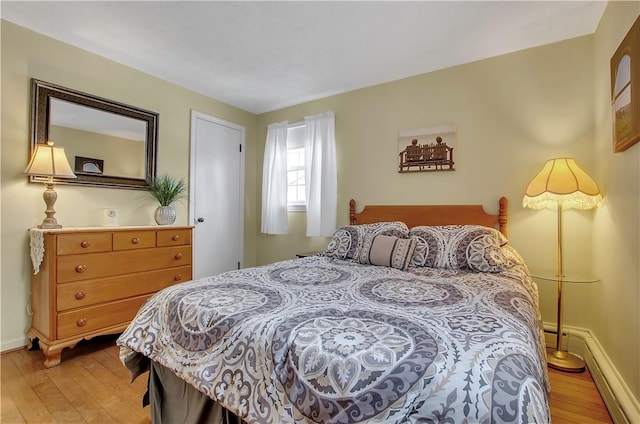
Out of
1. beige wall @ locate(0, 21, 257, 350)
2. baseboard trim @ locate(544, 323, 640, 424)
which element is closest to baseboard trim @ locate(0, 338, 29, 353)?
beige wall @ locate(0, 21, 257, 350)

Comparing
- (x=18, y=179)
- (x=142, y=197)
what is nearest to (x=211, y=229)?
(x=142, y=197)

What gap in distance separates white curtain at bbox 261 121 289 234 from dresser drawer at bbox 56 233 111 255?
1772 mm

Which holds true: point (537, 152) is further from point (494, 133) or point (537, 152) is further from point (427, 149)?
point (427, 149)

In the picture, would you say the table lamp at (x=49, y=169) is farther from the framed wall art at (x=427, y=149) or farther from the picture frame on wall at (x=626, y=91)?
the picture frame on wall at (x=626, y=91)

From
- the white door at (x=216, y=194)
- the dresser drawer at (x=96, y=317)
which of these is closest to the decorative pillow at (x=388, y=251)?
the dresser drawer at (x=96, y=317)

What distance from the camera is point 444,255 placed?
7.05 ft

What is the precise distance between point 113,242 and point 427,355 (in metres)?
2.46

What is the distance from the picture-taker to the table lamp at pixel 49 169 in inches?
85.7

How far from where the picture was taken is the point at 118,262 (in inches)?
94.6

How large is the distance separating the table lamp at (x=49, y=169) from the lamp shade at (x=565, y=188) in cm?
Result: 338

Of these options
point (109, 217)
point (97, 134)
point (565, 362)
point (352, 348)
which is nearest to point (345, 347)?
point (352, 348)

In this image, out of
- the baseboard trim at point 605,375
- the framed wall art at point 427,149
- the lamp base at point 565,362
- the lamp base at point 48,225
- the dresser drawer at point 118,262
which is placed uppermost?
the framed wall art at point 427,149

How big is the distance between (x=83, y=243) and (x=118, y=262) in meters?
0.29

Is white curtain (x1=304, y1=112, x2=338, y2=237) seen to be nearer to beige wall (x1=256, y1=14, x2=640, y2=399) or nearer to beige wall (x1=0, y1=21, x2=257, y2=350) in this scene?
beige wall (x1=256, y1=14, x2=640, y2=399)
